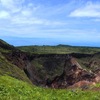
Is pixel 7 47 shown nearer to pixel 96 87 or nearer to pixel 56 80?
pixel 56 80

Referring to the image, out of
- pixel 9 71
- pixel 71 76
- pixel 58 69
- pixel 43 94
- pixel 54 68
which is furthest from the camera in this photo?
pixel 58 69

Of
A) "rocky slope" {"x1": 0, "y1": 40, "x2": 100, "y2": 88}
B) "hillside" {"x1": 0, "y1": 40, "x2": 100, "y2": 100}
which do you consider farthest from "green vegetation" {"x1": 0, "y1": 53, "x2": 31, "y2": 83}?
"rocky slope" {"x1": 0, "y1": 40, "x2": 100, "y2": 88}

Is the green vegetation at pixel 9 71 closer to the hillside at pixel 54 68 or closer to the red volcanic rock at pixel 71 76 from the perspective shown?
the hillside at pixel 54 68

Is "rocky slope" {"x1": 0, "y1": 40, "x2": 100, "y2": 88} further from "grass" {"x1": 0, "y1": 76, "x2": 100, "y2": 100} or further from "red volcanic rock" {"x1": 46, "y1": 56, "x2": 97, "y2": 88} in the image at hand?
"grass" {"x1": 0, "y1": 76, "x2": 100, "y2": 100}

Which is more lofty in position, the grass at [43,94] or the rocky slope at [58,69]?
the grass at [43,94]

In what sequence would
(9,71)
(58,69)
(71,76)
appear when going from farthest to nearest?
(58,69) < (71,76) < (9,71)

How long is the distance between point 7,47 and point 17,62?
10104 millimetres

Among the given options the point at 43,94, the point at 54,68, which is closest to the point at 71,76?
the point at 54,68

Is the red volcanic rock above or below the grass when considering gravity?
below

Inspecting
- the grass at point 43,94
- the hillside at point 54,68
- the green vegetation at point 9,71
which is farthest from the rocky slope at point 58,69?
the grass at point 43,94

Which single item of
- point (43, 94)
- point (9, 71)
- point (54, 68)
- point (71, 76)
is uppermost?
point (43, 94)

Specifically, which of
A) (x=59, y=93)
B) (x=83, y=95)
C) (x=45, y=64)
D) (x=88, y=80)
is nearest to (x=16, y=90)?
(x=59, y=93)

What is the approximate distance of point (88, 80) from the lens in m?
176

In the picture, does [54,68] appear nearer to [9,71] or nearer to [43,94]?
[9,71]
